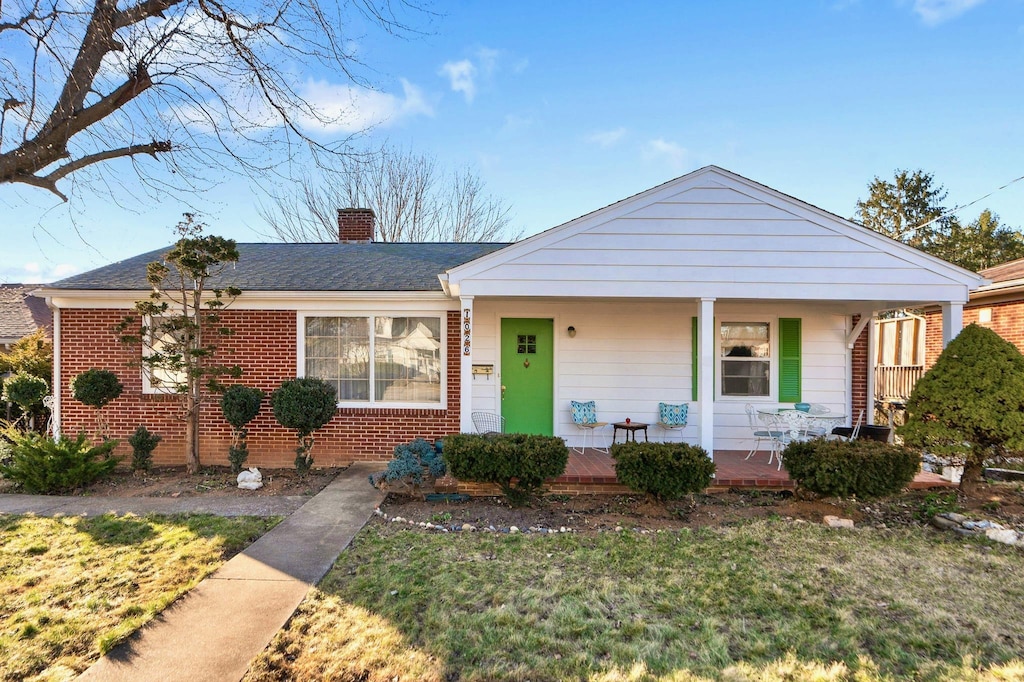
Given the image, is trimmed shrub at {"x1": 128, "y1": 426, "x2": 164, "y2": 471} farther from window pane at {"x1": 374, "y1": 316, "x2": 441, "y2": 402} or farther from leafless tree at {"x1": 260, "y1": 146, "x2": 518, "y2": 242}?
leafless tree at {"x1": 260, "y1": 146, "x2": 518, "y2": 242}

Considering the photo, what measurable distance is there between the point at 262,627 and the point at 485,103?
1050 cm

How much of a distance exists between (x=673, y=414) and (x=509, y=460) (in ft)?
11.4

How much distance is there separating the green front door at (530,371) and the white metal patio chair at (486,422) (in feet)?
2.02

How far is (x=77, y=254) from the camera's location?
529 cm

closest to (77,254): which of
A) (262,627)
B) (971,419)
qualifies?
(262,627)

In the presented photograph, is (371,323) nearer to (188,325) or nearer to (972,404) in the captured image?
(188,325)

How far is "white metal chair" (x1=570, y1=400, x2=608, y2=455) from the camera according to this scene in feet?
26.4

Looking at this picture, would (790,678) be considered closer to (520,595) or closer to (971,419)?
(520,595)

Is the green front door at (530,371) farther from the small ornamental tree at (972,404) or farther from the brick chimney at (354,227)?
the brick chimney at (354,227)

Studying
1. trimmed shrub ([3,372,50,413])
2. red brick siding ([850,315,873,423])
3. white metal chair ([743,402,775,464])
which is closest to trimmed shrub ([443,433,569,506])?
white metal chair ([743,402,775,464])

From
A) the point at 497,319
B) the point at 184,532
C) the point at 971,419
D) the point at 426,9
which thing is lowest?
the point at 184,532

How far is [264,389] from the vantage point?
810cm

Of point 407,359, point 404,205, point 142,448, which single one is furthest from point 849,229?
point 404,205

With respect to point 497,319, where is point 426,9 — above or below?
above
